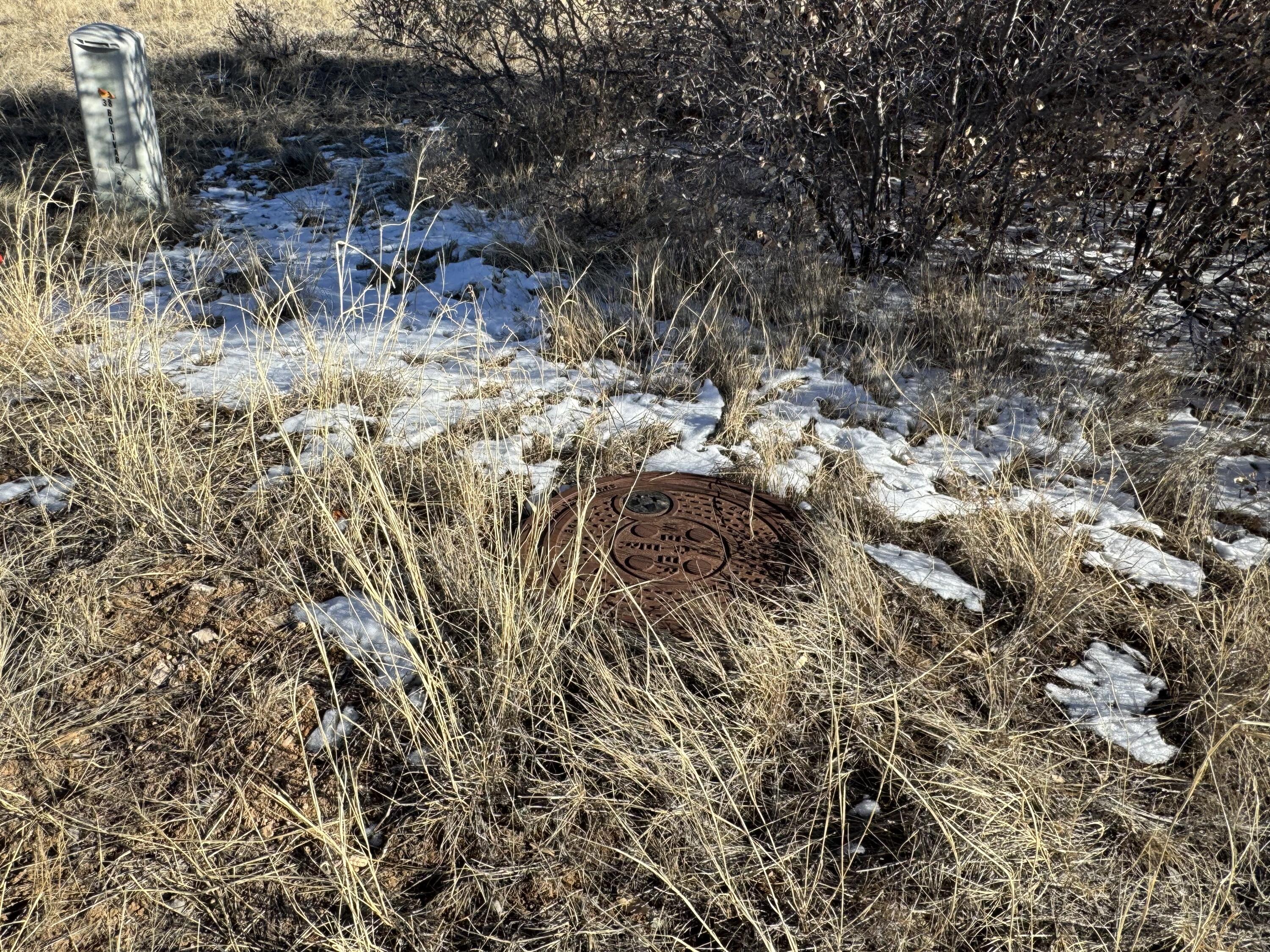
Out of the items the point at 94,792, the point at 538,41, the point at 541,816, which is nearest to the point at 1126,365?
the point at 541,816

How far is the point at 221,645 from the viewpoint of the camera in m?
2.55

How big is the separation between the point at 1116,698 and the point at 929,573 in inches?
25.1

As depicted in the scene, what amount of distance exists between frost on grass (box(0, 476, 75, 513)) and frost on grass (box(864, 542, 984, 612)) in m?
2.64

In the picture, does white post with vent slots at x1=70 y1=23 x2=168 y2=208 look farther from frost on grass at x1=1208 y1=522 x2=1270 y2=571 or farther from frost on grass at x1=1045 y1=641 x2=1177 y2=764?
frost on grass at x1=1208 y1=522 x2=1270 y2=571

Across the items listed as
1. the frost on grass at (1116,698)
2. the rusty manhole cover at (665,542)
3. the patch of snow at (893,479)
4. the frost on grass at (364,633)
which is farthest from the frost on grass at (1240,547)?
the frost on grass at (364,633)

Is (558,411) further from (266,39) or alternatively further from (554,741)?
(266,39)

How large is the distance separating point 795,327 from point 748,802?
2.76 m

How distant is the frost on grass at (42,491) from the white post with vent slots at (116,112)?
119 inches

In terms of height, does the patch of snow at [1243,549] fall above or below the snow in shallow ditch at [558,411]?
above

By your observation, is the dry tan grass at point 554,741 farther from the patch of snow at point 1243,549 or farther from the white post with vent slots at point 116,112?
the white post with vent slots at point 116,112

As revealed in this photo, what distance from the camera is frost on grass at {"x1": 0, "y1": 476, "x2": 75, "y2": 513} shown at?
10.1 ft

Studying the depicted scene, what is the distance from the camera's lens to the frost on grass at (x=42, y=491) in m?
3.08

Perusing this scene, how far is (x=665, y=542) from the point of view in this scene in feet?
9.69

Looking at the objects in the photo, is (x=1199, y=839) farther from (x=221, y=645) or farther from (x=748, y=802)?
(x=221, y=645)
